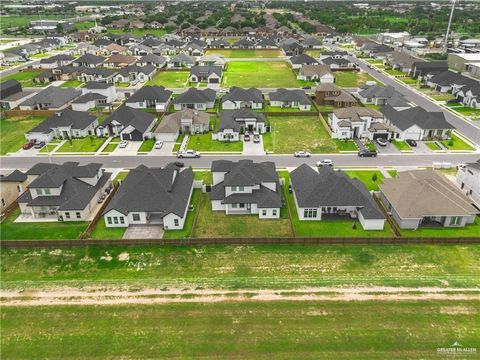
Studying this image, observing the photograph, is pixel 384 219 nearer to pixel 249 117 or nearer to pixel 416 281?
pixel 416 281

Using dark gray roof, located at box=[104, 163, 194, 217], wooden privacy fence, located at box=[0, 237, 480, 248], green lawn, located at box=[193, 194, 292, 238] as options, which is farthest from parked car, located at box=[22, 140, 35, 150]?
green lawn, located at box=[193, 194, 292, 238]

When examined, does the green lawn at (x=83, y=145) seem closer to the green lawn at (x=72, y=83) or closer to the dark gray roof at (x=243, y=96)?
the dark gray roof at (x=243, y=96)

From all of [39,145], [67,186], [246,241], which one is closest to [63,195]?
[67,186]

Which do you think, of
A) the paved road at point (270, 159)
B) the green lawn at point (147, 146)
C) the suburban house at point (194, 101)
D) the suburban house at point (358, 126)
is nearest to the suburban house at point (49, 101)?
the paved road at point (270, 159)

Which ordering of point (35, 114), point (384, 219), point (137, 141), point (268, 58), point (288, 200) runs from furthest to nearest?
point (268, 58)
point (35, 114)
point (137, 141)
point (288, 200)
point (384, 219)

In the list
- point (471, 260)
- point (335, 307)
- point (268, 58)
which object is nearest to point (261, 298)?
point (335, 307)

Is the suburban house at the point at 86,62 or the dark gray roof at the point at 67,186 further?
the suburban house at the point at 86,62
